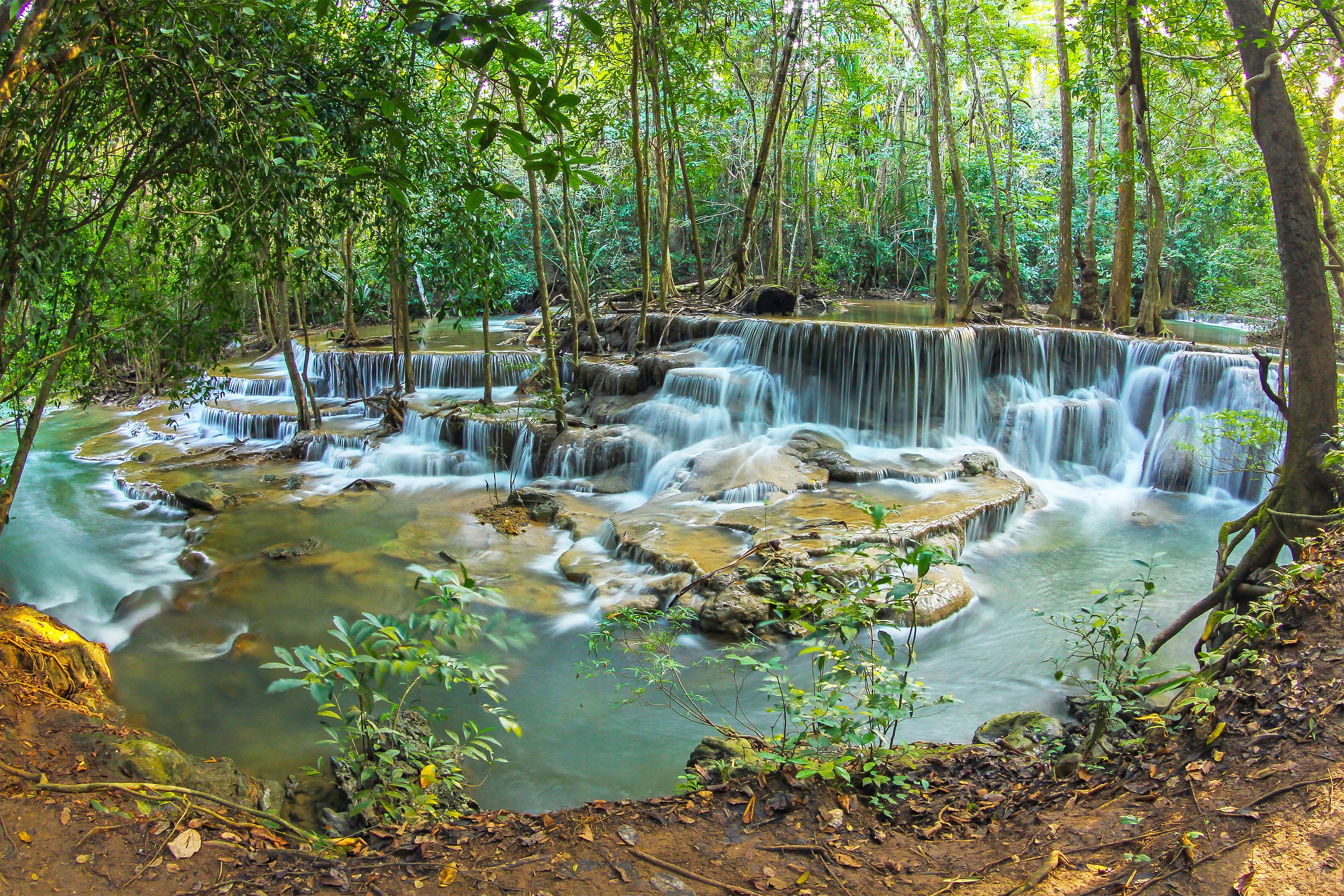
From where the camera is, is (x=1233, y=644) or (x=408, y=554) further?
(x=408, y=554)

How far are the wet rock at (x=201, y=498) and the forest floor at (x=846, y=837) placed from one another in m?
6.55

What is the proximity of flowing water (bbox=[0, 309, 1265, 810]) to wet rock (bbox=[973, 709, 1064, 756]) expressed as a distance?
403 mm

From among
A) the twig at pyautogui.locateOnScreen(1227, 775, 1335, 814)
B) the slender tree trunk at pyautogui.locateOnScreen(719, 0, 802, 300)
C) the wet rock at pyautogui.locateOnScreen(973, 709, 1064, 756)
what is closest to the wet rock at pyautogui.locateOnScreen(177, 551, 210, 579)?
the wet rock at pyautogui.locateOnScreen(973, 709, 1064, 756)

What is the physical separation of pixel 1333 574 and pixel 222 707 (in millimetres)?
6724

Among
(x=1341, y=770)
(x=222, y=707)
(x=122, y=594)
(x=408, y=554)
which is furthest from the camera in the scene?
(x=408, y=554)

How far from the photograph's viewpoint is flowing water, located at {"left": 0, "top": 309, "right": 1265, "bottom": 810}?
215 inches

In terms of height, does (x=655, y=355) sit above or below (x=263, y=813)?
above

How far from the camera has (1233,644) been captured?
143 inches

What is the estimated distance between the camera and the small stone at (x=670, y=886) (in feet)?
8.39

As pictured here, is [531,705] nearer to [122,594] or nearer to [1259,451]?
[122,594]

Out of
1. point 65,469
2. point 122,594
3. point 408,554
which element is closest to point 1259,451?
point 408,554

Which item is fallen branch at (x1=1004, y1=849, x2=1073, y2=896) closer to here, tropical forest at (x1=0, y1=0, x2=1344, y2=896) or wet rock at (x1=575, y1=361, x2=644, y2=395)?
tropical forest at (x1=0, y1=0, x2=1344, y2=896)

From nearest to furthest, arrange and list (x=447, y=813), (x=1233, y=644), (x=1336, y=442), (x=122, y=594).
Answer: (x=447, y=813)
(x=1233, y=644)
(x=1336, y=442)
(x=122, y=594)

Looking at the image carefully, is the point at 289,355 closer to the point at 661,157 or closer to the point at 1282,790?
the point at 661,157
